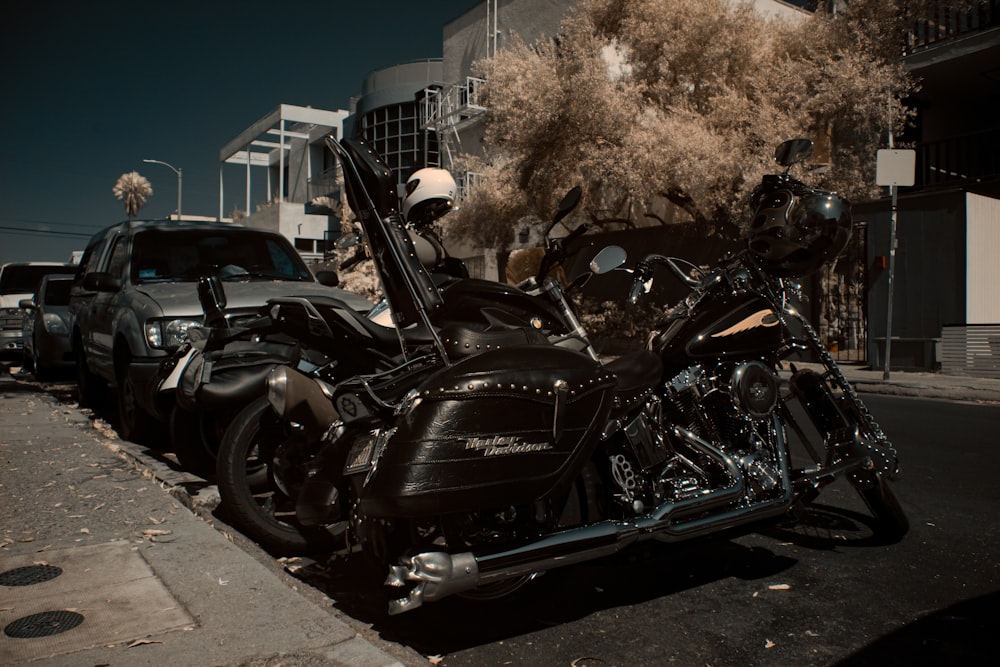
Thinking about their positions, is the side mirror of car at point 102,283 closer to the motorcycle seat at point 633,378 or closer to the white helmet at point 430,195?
the white helmet at point 430,195

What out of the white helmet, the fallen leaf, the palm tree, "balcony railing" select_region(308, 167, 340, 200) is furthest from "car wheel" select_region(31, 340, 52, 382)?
the palm tree

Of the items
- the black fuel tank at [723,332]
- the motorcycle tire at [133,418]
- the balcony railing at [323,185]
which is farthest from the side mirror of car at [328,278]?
the balcony railing at [323,185]

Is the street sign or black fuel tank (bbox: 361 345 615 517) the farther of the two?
the street sign

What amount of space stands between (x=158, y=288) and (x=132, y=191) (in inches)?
2817

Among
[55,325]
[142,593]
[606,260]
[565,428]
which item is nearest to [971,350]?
[606,260]

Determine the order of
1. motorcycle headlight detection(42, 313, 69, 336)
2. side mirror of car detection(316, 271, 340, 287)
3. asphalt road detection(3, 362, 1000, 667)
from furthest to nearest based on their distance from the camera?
motorcycle headlight detection(42, 313, 69, 336), side mirror of car detection(316, 271, 340, 287), asphalt road detection(3, 362, 1000, 667)

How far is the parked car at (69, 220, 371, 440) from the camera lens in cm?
669

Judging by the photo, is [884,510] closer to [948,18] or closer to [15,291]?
[15,291]

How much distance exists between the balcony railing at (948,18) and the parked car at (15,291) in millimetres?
17468

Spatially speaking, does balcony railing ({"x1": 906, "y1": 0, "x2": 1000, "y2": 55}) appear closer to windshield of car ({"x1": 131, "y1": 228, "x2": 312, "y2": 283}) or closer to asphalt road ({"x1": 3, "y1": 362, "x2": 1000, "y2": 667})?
windshield of car ({"x1": 131, "y1": 228, "x2": 312, "y2": 283})

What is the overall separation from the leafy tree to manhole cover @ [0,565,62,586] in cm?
1392

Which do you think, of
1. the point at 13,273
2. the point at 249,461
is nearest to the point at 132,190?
the point at 13,273

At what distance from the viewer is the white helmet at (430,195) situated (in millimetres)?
4254

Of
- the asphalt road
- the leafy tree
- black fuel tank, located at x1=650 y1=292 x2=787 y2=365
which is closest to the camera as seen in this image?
the asphalt road
